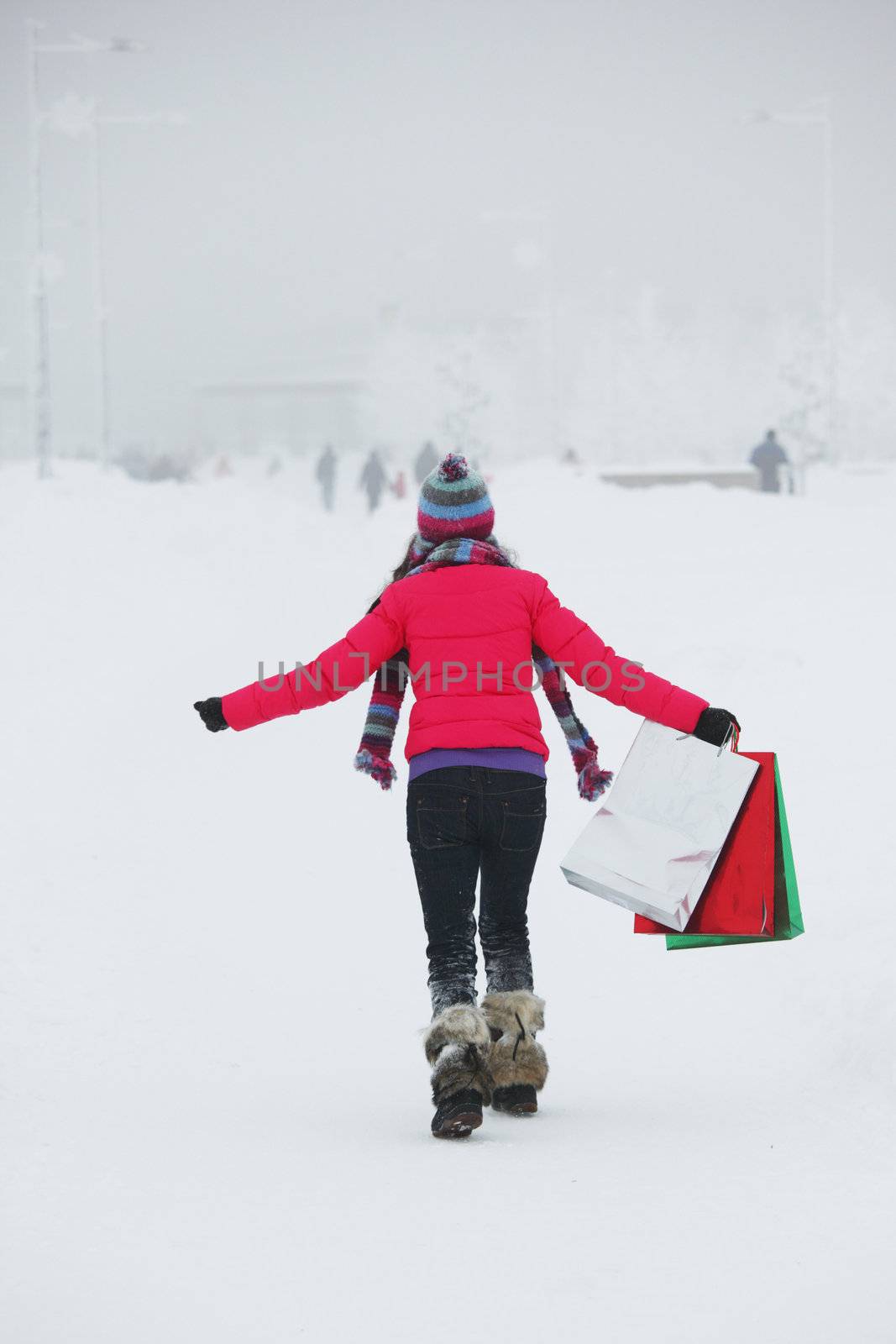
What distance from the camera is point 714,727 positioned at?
482 centimetres

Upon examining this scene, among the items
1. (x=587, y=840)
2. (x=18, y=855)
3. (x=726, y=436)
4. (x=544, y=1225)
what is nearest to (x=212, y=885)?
(x=18, y=855)

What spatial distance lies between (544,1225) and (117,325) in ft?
550

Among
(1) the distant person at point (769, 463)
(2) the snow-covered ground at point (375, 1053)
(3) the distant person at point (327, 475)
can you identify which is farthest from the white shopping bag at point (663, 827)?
(3) the distant person at point (327, 475)

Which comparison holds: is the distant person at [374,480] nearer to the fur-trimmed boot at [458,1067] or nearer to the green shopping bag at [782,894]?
the green shopping bag at [782,894]

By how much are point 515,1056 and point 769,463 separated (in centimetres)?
2409

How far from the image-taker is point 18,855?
7492 mm

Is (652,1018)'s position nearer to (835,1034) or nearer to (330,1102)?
(835,1034)

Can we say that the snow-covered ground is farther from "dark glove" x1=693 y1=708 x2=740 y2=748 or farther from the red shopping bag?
"dark glove" x1=693 y1=708 x2=740 y2=748

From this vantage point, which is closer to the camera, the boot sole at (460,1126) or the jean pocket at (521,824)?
the boot sole at (460,1126)

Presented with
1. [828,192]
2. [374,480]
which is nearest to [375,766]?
[374,480]

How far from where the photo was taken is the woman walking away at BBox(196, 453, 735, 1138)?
471 centimetres

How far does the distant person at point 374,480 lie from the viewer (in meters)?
33.0

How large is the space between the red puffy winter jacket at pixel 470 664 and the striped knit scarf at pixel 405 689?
50 millimetres

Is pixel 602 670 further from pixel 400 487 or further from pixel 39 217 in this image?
pixel 400 487
